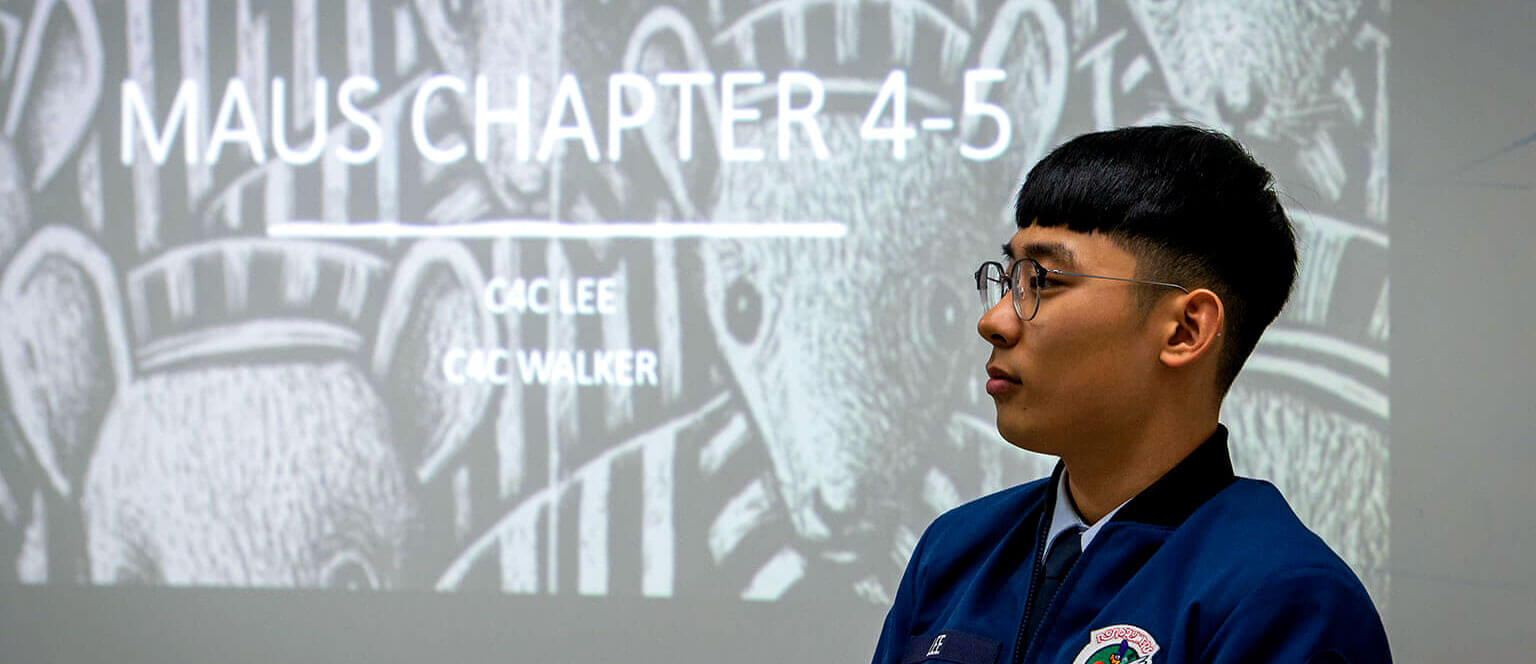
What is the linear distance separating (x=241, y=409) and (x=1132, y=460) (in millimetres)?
2006

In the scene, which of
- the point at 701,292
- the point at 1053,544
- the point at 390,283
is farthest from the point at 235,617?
the point at 1053,544

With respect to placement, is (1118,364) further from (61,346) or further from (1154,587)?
(61,346)

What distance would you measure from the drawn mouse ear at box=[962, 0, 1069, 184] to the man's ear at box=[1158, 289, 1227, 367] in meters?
1.32

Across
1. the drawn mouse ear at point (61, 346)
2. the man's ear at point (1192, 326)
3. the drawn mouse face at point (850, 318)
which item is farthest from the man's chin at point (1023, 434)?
the drawn mouse ear at point (61, 346)

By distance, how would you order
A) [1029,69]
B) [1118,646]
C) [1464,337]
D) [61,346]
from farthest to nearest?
[61,346] < [1029,69] < [1464,337] < [1118,646]

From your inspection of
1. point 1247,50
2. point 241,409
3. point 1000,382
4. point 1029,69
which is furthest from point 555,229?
point 1000,382

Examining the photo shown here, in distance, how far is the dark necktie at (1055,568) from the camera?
1146 millimetres

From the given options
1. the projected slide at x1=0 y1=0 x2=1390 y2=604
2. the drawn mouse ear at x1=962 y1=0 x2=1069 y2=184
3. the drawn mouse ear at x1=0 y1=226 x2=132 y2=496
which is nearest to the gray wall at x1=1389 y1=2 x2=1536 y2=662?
the projected slide at x1=0 y1=0 x2=1390 y2=604

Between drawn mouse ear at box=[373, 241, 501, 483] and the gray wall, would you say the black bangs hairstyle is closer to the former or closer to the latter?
the gray wall

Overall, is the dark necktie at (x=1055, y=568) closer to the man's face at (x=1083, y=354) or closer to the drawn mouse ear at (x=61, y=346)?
the man's face at (x=1083, y=354)

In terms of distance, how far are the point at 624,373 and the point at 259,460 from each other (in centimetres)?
76

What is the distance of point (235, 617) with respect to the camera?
8.71 ft

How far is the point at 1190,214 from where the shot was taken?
1146 millimetres

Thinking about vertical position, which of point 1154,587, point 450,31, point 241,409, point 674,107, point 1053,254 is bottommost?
point 241,409
